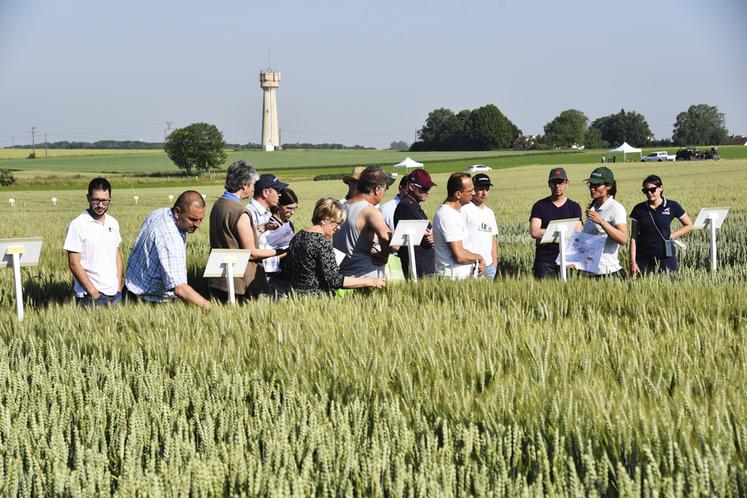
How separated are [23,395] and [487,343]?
8.15 ft

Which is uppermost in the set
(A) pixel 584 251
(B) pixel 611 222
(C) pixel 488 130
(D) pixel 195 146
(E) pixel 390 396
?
(C) pixel 488 130

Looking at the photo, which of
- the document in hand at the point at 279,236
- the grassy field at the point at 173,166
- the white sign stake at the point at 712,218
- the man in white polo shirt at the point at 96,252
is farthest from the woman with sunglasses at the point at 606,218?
the grassy field at the point at 173,166

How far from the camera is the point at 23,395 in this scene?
487 cm

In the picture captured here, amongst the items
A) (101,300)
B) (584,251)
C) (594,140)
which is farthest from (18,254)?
(594,140)

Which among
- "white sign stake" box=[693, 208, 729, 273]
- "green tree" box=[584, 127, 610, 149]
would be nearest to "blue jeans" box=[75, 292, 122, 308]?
"white sign stake" box=[693, 208, 729, 273]

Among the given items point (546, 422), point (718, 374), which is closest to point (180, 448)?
point (546, 422)

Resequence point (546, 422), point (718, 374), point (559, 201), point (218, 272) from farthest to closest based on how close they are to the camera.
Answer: point (559, 201)
point (218, 272)
point (718, 374)
point (546, 422)

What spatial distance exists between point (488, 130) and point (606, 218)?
383 feet

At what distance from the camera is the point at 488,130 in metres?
123

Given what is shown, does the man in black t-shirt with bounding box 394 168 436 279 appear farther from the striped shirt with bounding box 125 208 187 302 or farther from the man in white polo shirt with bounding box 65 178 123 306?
the man in white polo shirt with bounding box 65 178 123 306

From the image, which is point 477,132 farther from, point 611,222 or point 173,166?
point 611,222

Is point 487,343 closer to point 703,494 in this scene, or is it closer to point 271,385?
point 271,385

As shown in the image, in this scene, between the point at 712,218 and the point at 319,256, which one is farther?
the point at 712,218

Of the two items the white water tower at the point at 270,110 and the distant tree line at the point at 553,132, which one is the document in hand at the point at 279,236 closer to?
the distant tree line at the point at 553,132
